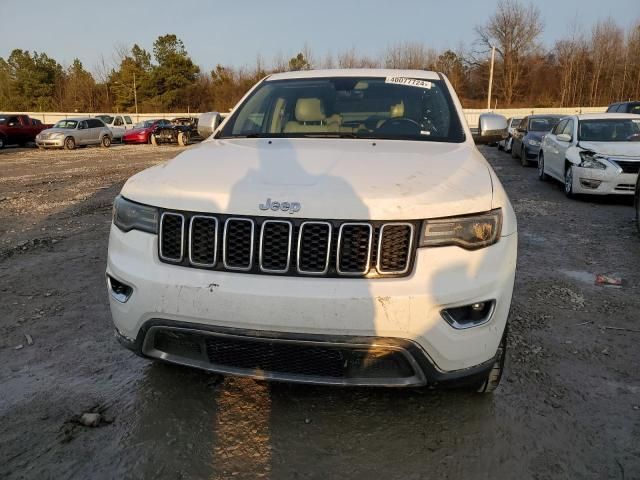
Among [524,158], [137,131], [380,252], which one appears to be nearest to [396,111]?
[380,252]

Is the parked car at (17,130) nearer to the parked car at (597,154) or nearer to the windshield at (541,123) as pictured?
the windshield at (541,123)

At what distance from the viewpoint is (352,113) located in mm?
3697

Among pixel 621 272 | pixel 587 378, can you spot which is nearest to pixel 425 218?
pixel 587 378

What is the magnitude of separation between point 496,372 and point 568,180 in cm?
771

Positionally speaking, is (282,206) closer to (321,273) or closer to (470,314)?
(321,273)

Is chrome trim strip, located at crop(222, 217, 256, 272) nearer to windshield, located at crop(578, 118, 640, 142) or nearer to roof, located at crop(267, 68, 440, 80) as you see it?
roof, located at crop(267, 68, 440, 80)

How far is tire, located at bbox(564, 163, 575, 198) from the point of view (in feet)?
29.2

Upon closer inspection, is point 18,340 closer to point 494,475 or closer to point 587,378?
point 494,475

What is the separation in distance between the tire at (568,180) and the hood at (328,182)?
6864mm

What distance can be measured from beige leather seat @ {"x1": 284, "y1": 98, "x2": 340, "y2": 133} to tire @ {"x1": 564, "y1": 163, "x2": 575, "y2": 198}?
668 centimetres

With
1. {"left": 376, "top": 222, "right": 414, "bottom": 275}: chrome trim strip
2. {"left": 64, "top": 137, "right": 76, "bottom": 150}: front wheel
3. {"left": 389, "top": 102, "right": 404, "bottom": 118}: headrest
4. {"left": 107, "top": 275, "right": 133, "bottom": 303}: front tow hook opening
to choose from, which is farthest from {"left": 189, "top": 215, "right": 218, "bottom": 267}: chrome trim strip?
{"left": 64, "top": 137, "right": 76, "bottom": 150}: front wheel

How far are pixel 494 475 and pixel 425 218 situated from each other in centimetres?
111

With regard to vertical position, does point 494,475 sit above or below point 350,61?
below

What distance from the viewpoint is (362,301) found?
2033mm
